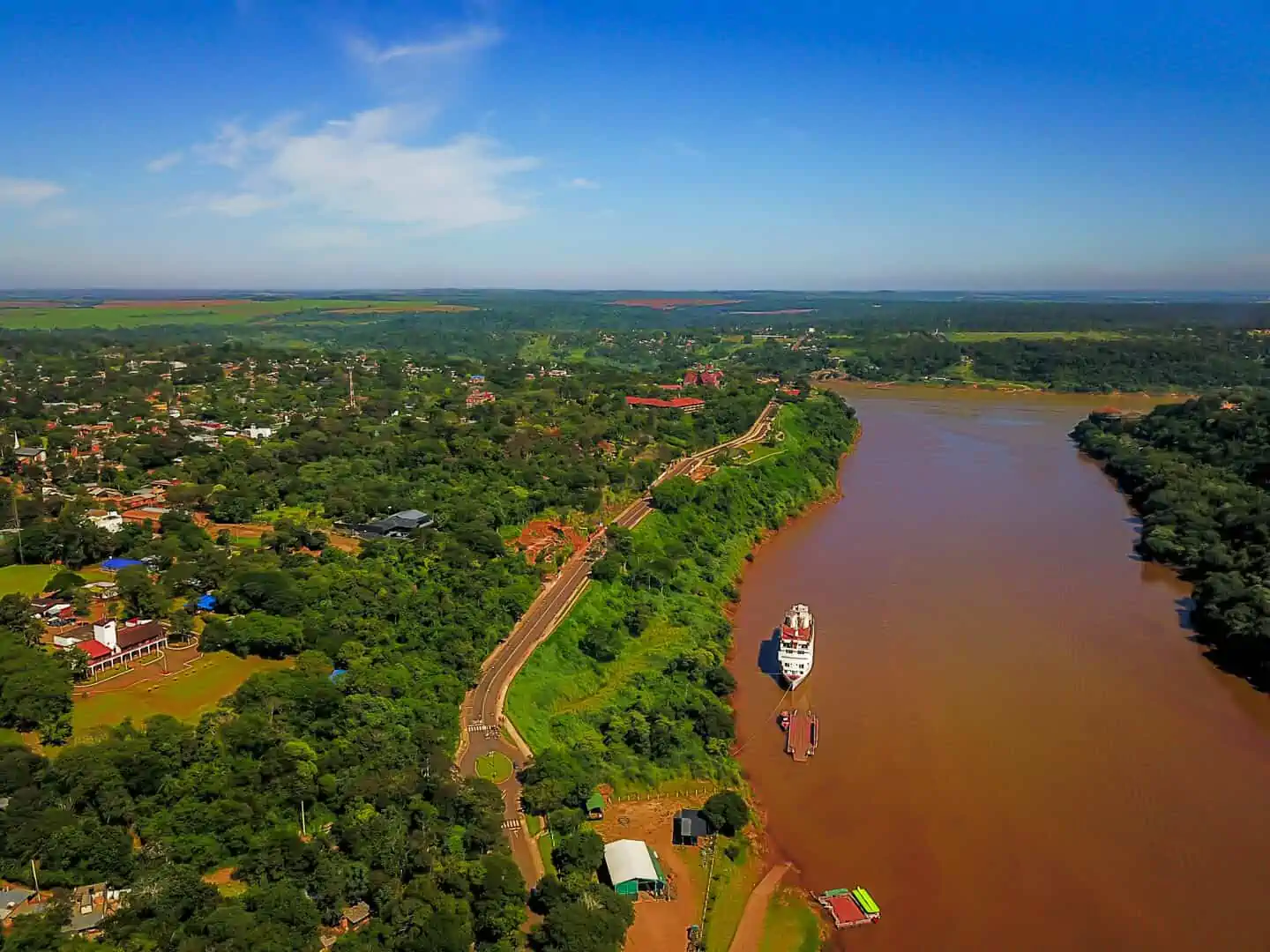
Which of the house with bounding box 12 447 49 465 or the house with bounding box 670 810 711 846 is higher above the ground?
the house with bounding box 12 447 49 465

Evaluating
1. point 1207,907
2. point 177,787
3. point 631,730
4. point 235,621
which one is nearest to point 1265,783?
point 1207,907

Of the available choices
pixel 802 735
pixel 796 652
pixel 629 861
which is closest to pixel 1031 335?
pixel 796 652

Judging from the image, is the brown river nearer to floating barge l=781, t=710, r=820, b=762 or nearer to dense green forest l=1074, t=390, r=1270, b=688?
floating barge l=781, t=710, r=820, b=762

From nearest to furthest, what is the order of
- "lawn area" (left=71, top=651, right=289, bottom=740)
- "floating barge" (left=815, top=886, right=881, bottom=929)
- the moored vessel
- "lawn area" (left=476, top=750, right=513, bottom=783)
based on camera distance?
"floating barge" (left=815, top=886, right=881, bottom=929) → "lawn area" (left=476, top=750, right=513, bottom=783) → "lawn area" (left=71, top=651, right=289, bottom=740) → the moored vessel

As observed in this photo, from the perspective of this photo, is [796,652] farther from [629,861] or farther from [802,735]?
[629,861]

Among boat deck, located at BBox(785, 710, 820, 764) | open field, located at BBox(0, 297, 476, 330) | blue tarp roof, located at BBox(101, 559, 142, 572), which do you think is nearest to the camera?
boat deck, located at BBox(785, 710, 820, 764)

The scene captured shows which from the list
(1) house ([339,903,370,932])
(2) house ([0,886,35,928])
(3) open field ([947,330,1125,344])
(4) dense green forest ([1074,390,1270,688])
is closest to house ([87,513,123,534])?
(2) house ([0,886,35,928])

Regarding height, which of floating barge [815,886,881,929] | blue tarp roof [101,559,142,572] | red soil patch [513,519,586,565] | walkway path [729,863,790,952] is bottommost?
floating barge [815,886,881,929]

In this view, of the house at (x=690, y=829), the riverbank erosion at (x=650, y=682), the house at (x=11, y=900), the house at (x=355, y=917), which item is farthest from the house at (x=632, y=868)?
the house at (x=11, y=900)

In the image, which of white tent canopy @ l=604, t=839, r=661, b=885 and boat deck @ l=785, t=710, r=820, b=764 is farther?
boat deck @ l=785, t=710, r=820, b=764
